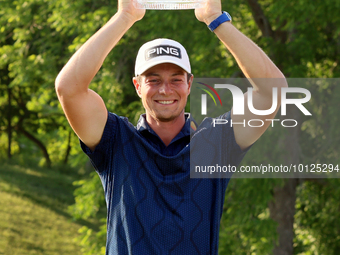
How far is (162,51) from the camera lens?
1.97 meters

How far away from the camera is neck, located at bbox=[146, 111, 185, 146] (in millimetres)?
2057

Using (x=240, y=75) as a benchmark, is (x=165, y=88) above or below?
below

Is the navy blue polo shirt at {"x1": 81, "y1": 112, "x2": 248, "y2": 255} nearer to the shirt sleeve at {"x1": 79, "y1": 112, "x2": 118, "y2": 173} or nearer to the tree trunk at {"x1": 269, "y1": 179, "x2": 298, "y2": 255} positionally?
the shirt sleeve at {"x1": 79, "y1": 112, "x2": 118, "y2": 173}

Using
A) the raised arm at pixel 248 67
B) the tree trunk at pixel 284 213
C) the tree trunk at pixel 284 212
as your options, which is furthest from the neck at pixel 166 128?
the tree trunk at pixel 284 213

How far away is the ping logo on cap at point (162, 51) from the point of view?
1964 mm

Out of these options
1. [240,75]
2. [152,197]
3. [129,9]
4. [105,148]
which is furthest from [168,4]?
[240,75]

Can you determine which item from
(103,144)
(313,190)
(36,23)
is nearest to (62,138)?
(36,23)

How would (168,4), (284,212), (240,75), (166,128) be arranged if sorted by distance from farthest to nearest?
(284,212)
(240,75)
(166,128)
(168,4)

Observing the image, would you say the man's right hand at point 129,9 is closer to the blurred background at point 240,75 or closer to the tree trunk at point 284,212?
Result: the blurred background at point 240,75

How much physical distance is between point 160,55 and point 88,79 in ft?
1.11

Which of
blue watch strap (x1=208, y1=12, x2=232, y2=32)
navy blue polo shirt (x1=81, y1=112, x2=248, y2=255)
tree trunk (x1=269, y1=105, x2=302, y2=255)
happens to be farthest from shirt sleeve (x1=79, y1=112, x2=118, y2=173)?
tree trunk (x1=269, y1=105, x2=302, y2=255)

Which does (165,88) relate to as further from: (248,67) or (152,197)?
(152,197)

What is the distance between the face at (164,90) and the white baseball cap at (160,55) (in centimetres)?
4

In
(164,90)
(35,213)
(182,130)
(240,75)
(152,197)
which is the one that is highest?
(240,75)
